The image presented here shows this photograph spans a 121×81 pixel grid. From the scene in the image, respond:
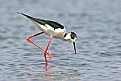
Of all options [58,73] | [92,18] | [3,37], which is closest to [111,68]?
[58,73]

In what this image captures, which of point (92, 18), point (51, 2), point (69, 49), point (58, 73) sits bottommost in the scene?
point (58, 73)

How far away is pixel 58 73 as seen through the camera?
9102mm

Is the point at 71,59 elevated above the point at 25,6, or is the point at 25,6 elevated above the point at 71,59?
the point at 25,6

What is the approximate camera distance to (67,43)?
40.9 feet

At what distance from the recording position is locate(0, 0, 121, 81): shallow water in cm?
903

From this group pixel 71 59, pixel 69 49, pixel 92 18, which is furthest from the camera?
pixel 92 18

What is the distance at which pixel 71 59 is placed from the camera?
1034 centimetres

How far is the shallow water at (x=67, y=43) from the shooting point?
9031 millimetres

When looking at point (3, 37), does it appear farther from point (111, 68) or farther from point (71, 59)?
point (111, 68)

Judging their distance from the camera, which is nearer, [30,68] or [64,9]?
[30,68]

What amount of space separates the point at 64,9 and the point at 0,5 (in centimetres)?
284

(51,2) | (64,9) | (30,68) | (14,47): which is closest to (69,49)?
(14,47)

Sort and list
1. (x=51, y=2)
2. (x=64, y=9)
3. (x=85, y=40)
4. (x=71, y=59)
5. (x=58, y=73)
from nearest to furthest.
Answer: (x=58, y=73), (x=71, y=59), (x=85, y=40), (x=64, y=9), (x=51, y=2)

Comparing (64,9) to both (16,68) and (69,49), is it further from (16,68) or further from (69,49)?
(16,68)
